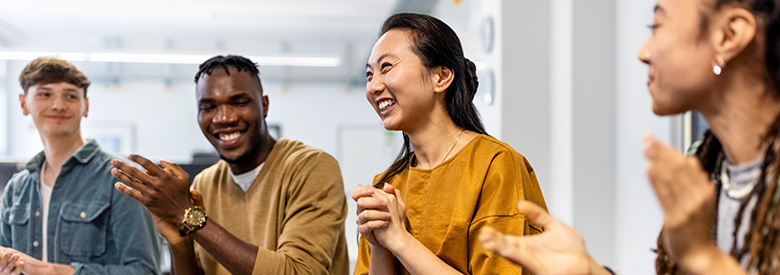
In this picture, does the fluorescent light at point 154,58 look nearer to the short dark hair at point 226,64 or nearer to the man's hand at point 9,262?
the short dark hair at point 226,64

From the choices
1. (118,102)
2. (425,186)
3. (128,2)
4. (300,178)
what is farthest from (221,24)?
(425,186)

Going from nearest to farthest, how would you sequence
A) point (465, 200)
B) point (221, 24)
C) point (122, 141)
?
point (465, 200), point (221, 24), point (122, 141)

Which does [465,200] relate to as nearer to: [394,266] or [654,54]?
[394,266]

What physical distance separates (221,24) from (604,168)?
20.5 feet

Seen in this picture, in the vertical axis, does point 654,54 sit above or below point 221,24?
below

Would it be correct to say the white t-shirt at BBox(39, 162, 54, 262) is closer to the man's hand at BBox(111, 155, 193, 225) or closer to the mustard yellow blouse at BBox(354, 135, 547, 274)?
the man's hand at BBox(111, 155, 193, 225)

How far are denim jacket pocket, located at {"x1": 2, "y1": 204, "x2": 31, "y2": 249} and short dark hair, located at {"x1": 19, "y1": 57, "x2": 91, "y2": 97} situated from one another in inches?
16.4

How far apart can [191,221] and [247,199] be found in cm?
30

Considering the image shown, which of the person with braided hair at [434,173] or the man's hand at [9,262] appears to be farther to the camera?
the man's hand at [9,262]

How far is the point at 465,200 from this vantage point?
135 cm

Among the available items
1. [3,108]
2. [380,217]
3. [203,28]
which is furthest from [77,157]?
[3,108]

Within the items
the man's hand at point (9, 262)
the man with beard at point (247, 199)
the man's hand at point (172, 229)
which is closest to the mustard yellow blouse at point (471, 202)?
the man with beard at point (247, 199)

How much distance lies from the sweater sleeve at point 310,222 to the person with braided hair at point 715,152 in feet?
3.33

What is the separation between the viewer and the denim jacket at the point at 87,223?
2156mm
